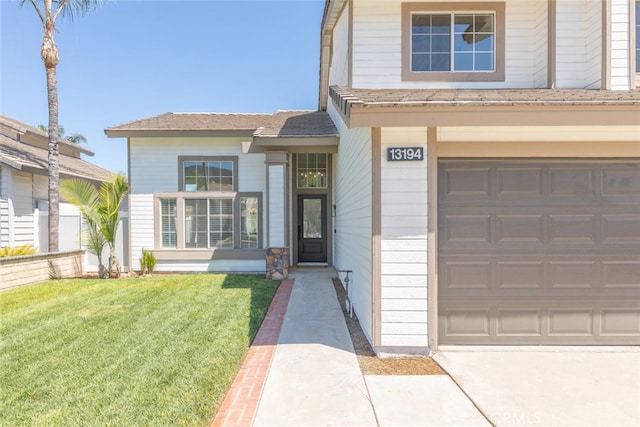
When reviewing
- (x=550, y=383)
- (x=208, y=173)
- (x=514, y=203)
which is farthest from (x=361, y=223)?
(x=208, y=173)

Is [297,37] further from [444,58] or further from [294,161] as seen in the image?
[444,58]

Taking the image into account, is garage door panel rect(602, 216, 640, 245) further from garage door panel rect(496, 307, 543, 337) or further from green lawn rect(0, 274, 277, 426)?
green lawn rect(0, 274, 277, 426)

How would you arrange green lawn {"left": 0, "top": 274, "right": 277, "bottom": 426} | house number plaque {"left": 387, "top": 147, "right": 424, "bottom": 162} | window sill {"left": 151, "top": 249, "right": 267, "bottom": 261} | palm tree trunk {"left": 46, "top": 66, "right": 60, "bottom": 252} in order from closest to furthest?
green lawn {"left": 0, "top": 274, "right": 277, "bottom": 426} → house number plaque {"left": 387, "top": 147, "right": 424, "bottom": 162} → palm tree trunk {"left": 46, "top": 66, "right": 60, "bottom": 252} → window sill {"left": 151, "top": 249, "right": 267, "bottom": 261}

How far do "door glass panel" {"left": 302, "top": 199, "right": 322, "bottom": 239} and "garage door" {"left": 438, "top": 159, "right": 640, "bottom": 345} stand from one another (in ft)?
21.9

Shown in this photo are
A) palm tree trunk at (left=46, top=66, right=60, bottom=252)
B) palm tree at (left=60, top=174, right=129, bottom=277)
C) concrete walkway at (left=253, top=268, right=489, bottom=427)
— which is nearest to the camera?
concrete walkway at (left=253, top=268, right=489, bottom=427)

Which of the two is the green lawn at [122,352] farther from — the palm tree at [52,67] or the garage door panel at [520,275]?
the garage door panel at [520,275]

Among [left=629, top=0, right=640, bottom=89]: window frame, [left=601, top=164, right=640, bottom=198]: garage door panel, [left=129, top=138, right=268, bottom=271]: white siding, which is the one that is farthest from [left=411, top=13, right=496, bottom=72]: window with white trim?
[left=129, top=138, right=268, bottom=271]: white siding

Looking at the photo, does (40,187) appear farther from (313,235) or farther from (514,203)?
(514,203)

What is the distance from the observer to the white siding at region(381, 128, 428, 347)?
432cm

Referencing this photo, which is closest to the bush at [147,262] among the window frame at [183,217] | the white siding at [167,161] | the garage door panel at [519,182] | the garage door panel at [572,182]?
the window frame at [183,217]

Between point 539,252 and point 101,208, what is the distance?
10.2 meters

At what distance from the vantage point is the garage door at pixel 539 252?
4480mm

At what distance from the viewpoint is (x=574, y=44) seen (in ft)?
17.5

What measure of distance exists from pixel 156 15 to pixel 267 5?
4549 mm
